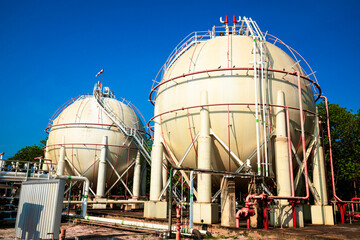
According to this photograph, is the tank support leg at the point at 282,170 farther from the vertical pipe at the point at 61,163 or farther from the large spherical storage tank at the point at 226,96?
the vertical pipe at the point at 61,163

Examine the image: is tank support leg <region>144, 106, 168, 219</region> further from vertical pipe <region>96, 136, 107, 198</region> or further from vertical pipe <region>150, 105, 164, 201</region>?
vertical pipe <region>96, 136, 107, 198</region>

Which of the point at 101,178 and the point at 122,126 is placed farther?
the point at 122,126

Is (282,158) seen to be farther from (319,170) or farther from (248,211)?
(319,170)

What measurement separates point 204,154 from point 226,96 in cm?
293

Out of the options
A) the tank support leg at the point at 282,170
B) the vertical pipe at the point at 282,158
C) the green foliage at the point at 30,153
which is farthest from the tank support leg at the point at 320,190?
the green foliage at the point at 30,153

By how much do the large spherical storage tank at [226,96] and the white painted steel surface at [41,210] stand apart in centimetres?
769

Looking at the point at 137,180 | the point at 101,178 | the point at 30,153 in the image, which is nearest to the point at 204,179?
the point at 101,178

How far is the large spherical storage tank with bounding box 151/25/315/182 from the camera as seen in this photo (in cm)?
1388

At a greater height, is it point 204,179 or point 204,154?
point 204,154

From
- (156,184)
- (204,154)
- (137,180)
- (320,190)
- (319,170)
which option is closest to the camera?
(204,154)

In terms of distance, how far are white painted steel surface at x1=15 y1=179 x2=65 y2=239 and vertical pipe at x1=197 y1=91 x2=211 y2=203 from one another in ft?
22.0

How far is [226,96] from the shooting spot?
14.1 m

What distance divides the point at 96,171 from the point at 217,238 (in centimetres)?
1690

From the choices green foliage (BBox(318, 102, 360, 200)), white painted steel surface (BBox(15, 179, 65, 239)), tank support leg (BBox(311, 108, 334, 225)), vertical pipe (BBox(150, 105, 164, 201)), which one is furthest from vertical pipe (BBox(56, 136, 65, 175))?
green foliage (BBox(318, 102, 360, 200))
